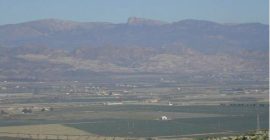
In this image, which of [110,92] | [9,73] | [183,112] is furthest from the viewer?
[9,73]

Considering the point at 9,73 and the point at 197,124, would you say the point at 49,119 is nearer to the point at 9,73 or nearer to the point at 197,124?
the point at 197,124

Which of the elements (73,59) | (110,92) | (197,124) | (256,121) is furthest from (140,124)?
(73,59)

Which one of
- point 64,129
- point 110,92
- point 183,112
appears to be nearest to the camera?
point 64,129

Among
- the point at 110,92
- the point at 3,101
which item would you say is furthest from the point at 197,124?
the point at 110,92

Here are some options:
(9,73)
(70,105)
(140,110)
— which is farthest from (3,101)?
(9,73)

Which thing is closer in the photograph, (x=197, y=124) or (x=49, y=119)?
(x=197, y=124)

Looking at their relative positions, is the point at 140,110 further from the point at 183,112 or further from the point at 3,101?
the point at 3,101

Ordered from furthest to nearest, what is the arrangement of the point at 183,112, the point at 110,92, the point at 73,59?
the point at 73,59
the point at 110,92
the point at 183,112

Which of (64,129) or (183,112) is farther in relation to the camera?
(183,112)

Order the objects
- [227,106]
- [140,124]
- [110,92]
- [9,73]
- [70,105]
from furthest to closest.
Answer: [9,73], [110,92], [70,105], [227,106], [140,124]
